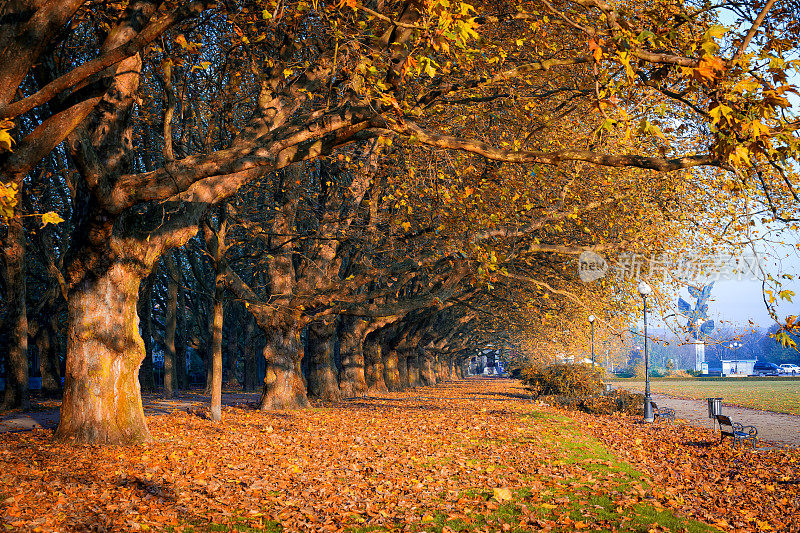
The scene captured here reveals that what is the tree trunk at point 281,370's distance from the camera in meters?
19.2

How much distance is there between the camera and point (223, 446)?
11.6m

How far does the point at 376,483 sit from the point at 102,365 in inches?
195

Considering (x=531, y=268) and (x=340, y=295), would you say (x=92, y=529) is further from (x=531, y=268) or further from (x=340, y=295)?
(x=531, y=268)

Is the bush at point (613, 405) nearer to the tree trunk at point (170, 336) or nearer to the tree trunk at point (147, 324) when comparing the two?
the tree trunk at point (170, 336)

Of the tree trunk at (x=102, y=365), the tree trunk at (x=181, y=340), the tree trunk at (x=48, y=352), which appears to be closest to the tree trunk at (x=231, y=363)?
the tree trunk at (x=181, y=340)

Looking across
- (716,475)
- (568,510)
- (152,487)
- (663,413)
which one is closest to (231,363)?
Result: (663,413)

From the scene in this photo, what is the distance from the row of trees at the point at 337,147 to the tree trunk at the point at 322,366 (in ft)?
0.38

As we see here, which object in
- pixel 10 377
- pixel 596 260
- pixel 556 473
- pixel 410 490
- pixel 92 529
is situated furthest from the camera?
pixel 596 260

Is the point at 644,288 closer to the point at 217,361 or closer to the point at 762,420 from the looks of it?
the point at 762,420

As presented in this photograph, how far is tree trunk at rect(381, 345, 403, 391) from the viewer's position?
35500 millimetres

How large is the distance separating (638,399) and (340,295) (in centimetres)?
1614

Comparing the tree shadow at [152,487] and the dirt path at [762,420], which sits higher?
the tree shadow at [152,487]

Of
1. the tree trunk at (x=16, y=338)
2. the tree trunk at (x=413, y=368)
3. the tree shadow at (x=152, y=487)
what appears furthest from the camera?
the tree trunk at (x=413, y=368)

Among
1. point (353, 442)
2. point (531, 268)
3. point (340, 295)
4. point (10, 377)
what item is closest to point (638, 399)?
point (531, 268)
